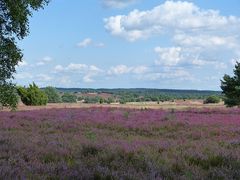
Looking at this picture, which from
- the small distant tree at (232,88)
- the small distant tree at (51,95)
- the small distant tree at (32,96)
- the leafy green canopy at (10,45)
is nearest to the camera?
the leafy green canopy at (10,45)

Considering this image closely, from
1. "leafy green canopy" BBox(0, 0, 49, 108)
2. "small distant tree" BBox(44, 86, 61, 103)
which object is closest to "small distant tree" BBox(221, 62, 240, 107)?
"leafy green canopy" BBox(0, 0, 49, 108)

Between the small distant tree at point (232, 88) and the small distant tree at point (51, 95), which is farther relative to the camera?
the small distant tree at point (51, 95)

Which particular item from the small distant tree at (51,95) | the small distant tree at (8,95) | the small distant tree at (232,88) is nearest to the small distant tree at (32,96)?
the small distant tree at (232,88)

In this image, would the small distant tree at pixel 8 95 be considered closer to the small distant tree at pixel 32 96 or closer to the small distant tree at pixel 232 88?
the small distant tree at pixel 232 88

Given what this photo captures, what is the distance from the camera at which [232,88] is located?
1737 inches

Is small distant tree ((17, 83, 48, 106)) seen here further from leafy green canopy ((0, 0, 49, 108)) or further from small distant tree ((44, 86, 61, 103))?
leafy green canopy ((0, 0, 49, 108))

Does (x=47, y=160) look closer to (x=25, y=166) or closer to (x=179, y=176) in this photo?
(x=25, y=166)

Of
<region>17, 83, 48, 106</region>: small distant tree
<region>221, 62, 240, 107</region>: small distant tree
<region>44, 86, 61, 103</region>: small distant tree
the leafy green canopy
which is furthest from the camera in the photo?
<region>44, 86, 61, 103</region>: small distant tree

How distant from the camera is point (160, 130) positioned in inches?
909

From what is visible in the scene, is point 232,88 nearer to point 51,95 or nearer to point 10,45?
point 10,45

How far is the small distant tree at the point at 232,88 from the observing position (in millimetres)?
43656

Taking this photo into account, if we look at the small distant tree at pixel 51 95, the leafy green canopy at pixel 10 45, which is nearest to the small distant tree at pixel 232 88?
the leafy green canopy at pixel 10 45

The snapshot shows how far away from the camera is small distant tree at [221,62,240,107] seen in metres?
43.7

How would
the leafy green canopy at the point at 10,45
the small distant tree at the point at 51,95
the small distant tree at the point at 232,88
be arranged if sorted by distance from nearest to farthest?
the leafy green canopy at the point at 10,45 → the small distant tree at the point at 232,88 → the small distant tree at the point at 51,95
